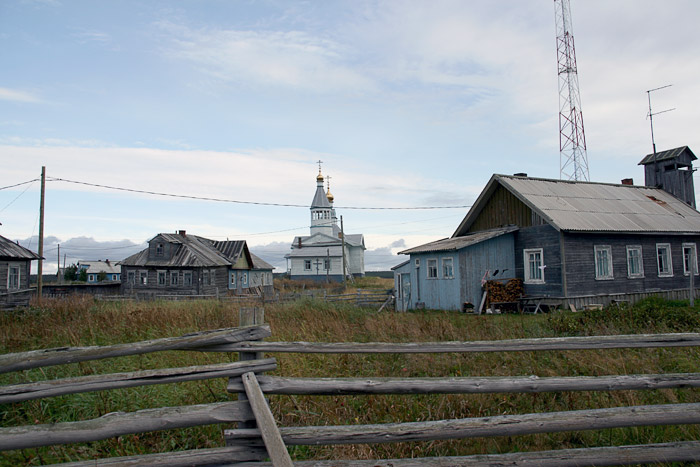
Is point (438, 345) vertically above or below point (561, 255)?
below

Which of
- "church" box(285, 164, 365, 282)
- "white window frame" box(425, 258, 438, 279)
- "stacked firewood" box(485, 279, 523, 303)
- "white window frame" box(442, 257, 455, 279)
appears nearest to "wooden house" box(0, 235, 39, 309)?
"white window frame" box(425, 258, 438, 279)

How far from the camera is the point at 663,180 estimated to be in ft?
93.0

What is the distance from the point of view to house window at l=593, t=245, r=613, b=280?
20150mm

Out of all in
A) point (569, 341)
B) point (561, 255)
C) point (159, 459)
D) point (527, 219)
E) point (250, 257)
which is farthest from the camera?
point (250, 257)

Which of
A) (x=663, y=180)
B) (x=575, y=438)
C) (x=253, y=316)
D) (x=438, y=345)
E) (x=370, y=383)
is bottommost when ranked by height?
(x=575, y=438)

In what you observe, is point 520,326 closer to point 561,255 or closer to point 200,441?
point 200,441

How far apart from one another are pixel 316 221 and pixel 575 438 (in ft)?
206

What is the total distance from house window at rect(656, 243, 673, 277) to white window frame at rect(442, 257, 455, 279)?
1000 centimetres

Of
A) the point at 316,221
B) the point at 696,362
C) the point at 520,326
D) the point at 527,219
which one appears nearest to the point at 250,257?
the point at 316,221

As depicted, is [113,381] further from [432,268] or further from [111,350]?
[432,268]

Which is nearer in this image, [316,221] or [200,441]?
[200,441]

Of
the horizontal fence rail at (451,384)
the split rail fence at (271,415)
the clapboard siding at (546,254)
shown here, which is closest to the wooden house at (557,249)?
the clapboard siding at (546,254)

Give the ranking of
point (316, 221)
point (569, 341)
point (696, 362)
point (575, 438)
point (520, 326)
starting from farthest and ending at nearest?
point (316, 221) → point (520, 326) → point (696, 362) → point (575, 438) → point (569, 341)

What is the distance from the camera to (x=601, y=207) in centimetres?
2233
